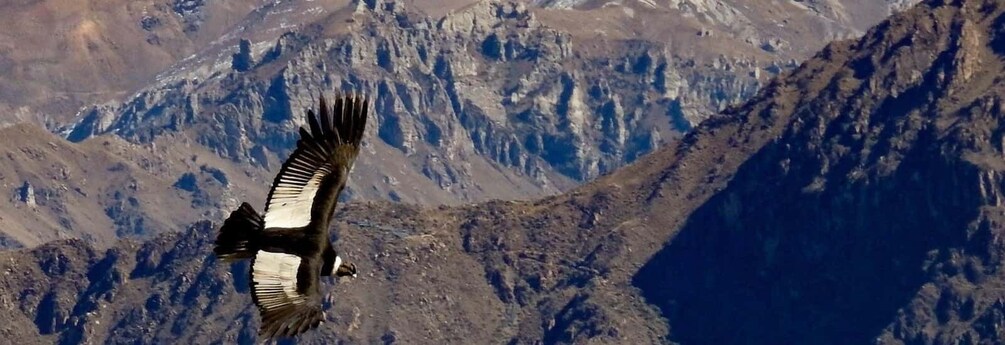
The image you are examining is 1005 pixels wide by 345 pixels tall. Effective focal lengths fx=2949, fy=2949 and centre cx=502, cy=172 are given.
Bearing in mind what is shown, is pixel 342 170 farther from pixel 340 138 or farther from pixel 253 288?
pixel 253 288

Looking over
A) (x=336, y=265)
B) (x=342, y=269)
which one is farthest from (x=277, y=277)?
(x=336, y=265)

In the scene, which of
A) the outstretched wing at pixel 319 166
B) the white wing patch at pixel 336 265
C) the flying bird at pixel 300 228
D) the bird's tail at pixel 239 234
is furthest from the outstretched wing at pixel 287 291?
the bird's tail at pixel 239 234

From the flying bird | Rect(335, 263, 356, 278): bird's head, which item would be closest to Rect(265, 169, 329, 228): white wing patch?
the flying bird

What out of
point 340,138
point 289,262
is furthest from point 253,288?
point 340,138

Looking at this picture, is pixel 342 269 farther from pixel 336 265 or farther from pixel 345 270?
pixel 336 265

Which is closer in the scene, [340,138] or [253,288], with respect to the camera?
[253,288]

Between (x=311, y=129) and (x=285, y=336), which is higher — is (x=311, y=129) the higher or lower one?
the higher one

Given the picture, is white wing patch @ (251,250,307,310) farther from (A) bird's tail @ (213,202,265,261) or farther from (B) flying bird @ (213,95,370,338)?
(A) bird's tail @ (213,202,265,261)

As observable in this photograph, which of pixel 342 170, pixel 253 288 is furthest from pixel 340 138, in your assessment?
pixel 253 288
